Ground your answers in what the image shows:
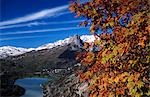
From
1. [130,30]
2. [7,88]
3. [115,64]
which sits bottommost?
[7,88]

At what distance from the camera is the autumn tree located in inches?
621

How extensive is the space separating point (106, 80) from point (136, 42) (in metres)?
2.52

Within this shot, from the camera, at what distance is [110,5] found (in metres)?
17.4

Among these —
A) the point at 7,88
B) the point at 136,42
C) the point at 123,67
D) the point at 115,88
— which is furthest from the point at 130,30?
the point at 7,88

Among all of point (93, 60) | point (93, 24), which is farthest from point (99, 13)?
point (93, 60)

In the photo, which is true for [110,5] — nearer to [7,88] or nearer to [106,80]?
[106,80]

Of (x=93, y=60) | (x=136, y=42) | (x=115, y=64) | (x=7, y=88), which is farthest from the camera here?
(x=7, y=88)

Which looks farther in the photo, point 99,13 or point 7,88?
point 7,88

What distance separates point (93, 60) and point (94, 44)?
0.81 metres

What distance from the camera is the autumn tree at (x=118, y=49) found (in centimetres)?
1577

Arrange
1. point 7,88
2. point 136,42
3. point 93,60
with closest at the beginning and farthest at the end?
1. point 136,42
2. point 93,60
3. point 7,88

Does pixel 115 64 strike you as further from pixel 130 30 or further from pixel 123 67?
pixel 130 30

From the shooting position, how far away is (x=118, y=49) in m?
16.0

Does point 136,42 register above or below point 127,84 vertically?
above
